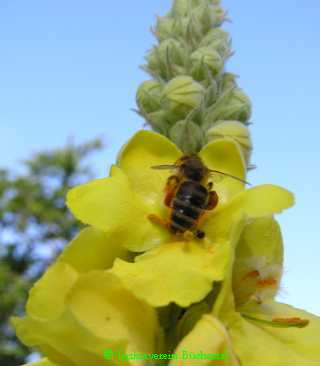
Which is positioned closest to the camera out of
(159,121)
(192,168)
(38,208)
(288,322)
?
(288,322)

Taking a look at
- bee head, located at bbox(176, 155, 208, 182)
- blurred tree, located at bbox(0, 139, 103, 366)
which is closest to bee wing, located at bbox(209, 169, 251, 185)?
bee head, located at bbox(176, 155, 208, 182)

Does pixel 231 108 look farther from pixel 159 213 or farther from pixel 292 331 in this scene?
pixel 292 331

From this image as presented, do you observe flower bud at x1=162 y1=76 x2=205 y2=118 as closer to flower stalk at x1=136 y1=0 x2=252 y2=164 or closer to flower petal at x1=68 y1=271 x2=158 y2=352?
flower stalk at x1=136 y1=0 x2=252 y2=164

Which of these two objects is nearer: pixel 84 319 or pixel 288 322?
pixel 84 319

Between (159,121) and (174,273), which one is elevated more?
(159,121)

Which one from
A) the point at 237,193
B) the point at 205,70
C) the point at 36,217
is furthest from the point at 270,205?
the point at 36,217

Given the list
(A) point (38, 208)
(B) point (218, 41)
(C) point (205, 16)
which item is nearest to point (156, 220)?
(B) point (218, 41)
